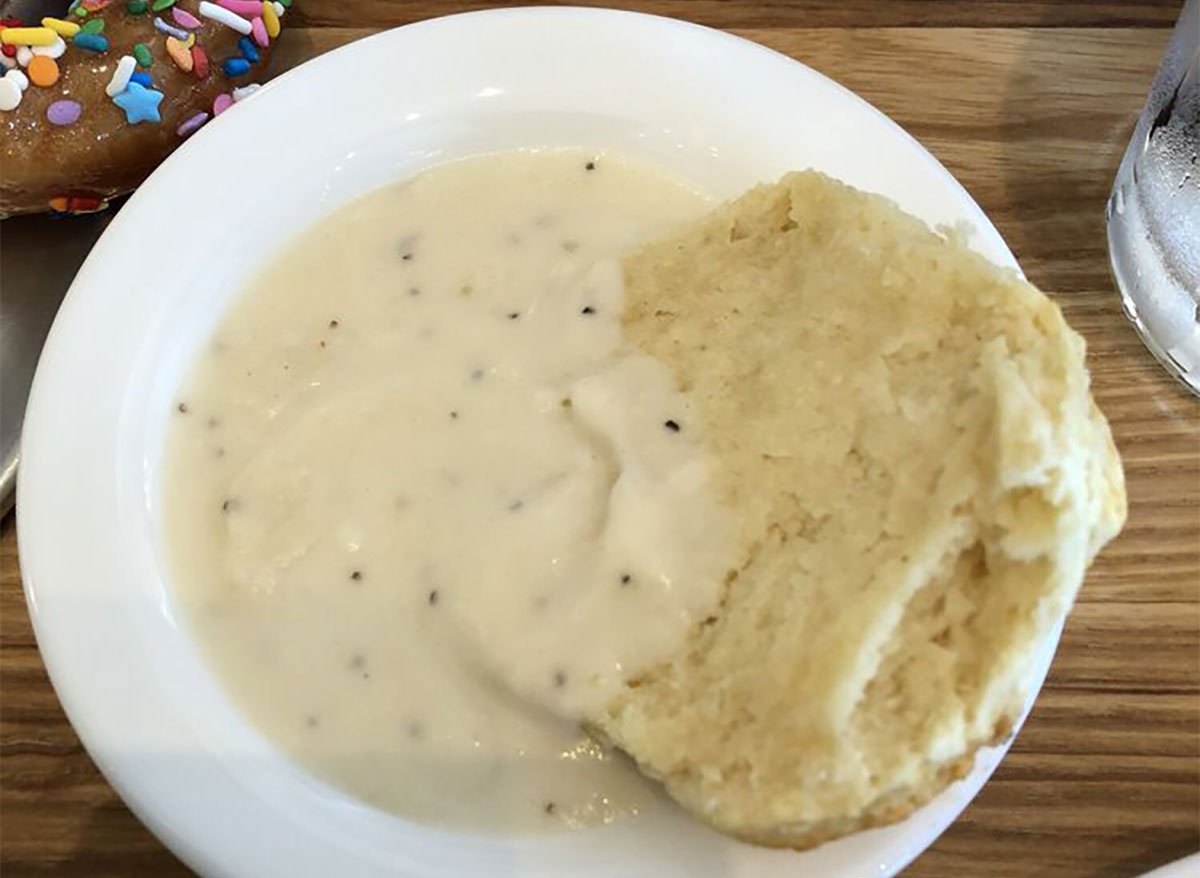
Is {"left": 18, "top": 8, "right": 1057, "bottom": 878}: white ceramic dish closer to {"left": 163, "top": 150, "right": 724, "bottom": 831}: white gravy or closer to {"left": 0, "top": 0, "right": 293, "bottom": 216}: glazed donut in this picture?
{"left": 163, "top": 150, "right": 724, "bottom": 831}: white gravy

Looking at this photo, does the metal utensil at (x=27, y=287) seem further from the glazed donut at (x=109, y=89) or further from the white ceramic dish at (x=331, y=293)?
the white ceramic dish at (x=331, y=293)

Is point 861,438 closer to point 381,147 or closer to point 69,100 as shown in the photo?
point 381,147

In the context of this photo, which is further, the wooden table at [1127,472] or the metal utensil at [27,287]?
the metal utensil at [27,287]

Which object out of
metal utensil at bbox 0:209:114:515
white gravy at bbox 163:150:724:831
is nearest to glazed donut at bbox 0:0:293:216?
metal utensil at bbox 0:209:114:515

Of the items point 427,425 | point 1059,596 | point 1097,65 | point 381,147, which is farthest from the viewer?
point 1097,65

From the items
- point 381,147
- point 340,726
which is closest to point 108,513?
point 340,726

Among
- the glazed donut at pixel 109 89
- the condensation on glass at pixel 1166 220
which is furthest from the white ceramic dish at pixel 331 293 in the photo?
the condensation on glass at pixel 1166 220
